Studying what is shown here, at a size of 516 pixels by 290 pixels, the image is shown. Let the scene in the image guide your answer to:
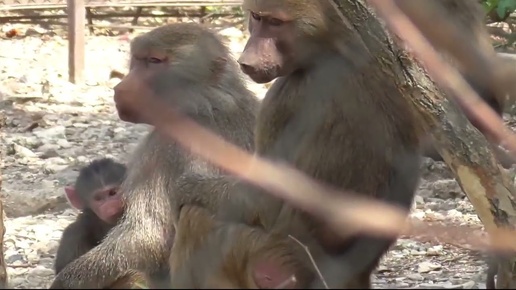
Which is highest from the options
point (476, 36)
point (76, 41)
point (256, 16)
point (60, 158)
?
point (256, 16)

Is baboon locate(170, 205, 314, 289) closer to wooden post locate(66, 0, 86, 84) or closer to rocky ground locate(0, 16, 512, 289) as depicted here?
rocky ground locate(0, 16, 512, 289)

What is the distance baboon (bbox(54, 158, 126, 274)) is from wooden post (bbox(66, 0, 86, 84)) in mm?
3796

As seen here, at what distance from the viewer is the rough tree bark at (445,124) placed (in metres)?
2.73

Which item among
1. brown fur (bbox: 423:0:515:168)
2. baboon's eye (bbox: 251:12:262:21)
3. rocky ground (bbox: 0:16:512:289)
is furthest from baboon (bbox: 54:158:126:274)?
brown fur (bbox: 423:0:515:168)

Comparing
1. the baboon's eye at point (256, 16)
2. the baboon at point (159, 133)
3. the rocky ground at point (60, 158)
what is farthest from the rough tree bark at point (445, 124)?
the baboon at point (159, 133)

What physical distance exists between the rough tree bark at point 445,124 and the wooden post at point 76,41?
5144 mm

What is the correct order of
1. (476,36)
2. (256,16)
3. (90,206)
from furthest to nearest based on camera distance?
(476,36), (90,206), (256,16)

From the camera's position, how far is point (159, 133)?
3.50 metres

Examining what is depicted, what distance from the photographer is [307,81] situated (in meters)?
2.86

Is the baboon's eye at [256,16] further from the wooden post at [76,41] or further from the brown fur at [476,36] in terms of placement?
the wooden post at [76,41]

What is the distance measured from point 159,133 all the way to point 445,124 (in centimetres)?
113

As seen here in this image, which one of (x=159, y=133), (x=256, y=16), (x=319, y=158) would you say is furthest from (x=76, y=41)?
(x=319, y=158)

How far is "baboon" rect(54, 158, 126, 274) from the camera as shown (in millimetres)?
3834

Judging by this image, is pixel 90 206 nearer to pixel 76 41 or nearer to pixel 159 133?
pixel 159 133
